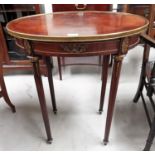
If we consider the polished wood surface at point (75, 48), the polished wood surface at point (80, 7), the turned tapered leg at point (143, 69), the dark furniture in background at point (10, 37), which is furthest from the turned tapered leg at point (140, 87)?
the dark furniture in background at point (10, 37)

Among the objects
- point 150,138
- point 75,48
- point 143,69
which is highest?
point 75,48

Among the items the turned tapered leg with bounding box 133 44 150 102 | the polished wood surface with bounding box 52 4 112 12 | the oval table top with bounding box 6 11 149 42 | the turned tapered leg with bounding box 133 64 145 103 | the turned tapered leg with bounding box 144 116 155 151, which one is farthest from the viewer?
the polished wood surface with bounding box 52 4 112 12

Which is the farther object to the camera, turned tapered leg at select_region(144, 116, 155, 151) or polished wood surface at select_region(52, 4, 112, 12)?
polished wood surface at select_region(52, 4, 112, 12)

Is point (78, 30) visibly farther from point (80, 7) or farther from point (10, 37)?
point (10, 37)

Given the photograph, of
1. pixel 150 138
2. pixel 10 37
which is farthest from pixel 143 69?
pixel 10 37

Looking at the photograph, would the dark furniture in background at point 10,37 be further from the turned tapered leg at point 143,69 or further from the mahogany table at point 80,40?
the turned tapered leg at point 143,69

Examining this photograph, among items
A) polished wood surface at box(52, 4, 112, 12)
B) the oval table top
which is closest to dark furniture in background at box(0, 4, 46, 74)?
polished wood surface at box(52, 4, 112, 12)

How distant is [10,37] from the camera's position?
193 centimetres

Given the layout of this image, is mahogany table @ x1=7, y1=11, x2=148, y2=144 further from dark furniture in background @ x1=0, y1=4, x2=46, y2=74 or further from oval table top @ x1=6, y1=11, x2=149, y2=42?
dark furniture in background @ x1=0, y1=4, x2=46, y2=74

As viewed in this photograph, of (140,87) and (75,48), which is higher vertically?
(75,48)

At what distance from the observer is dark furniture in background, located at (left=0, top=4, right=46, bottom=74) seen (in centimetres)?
184

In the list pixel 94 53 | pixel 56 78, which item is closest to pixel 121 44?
pixel 94 53

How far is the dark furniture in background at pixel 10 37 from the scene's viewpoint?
6.04 ft

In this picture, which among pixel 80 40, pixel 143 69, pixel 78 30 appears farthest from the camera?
pixel 143 69
